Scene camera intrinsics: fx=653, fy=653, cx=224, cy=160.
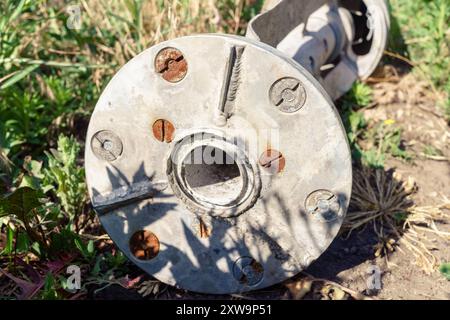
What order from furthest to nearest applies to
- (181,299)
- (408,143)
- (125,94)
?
(408,143) < (181,299) < (125,94)

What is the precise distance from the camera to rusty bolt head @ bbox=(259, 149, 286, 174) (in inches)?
88.9

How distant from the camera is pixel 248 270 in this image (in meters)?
2.42

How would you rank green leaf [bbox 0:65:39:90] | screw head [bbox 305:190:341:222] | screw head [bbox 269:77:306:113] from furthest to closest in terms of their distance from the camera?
green leaf [bbox 0:65:39:90], screw head [bbox 305:190:341:222], screw head [bbox 269:77:306:113]

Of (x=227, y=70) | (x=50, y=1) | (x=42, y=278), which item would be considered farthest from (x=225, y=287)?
(x=50, y=1)

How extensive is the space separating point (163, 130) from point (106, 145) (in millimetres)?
240

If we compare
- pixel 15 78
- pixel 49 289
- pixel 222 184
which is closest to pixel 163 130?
pixel 222 184

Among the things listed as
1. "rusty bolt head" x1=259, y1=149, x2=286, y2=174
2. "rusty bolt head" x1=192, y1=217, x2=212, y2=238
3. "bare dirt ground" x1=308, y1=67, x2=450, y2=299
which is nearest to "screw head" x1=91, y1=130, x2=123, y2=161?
"rusty bolt head" x1=192, y1=217, x2=212, y2=238

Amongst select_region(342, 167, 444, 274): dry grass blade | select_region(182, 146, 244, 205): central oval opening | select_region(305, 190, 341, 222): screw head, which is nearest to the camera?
select_region(305, 190, 341, 222): screw head

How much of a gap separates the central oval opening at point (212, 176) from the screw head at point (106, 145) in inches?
10.3

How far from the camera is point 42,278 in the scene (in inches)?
93.5

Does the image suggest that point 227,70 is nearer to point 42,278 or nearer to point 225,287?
point 225,287

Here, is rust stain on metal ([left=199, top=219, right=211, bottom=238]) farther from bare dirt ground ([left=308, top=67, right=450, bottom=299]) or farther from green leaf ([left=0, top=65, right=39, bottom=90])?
green leaf ([left=0, top=65, right=39, bottom=90])

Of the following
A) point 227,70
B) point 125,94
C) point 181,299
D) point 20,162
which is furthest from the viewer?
point 20,162

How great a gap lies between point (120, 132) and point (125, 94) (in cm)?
15
